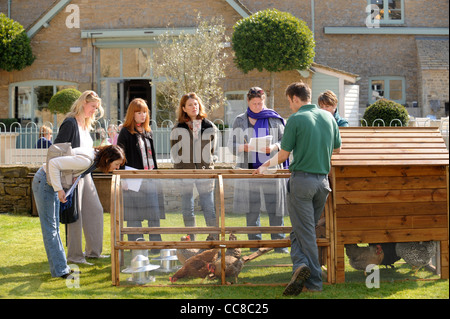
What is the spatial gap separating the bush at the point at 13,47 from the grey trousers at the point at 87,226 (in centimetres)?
1272

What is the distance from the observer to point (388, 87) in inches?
941

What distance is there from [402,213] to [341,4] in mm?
19577

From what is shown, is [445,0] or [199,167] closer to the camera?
[199,167]

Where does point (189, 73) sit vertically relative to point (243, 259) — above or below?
above

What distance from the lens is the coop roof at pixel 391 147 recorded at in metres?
5.71

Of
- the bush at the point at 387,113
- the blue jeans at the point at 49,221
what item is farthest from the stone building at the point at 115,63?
the blue jeans at the point at 49,221

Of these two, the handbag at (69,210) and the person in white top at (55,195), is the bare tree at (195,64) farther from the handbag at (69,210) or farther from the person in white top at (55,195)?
→ the person in white top at (55,195)

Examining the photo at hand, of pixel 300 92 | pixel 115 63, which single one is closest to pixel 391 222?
pixel 300 92

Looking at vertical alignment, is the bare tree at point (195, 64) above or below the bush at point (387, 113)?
above

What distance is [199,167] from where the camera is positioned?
6.77m

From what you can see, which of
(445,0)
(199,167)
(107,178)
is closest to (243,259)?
(199,167)

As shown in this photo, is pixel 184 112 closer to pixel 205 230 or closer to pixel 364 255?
pixel 205 230

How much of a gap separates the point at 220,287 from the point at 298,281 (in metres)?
0.82

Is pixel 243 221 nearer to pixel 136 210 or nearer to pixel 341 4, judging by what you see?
pixel 136 210
